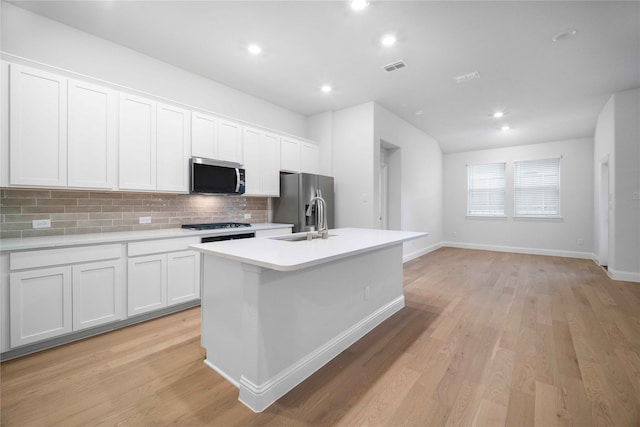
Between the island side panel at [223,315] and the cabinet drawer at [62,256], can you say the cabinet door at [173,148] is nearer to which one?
the cabinet drawer at [62,256]

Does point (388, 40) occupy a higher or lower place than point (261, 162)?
higher

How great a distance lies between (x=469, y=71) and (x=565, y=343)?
3.16m

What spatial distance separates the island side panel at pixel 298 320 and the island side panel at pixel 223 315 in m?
0.14

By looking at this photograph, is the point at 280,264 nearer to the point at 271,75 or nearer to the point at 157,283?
the point at 157,283

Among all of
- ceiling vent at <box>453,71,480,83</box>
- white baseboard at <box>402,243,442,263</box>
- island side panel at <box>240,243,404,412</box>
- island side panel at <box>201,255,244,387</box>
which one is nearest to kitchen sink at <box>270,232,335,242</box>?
island side panel at <box>240,243,404,412</box>

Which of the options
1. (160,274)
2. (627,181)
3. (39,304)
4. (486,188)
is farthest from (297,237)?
(486,188)

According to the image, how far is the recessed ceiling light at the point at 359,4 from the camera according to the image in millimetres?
2354

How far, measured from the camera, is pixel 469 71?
3.55m

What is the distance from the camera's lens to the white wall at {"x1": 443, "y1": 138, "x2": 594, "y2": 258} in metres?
6.28

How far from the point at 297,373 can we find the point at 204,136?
291 cm

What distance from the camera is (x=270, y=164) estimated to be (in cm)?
428

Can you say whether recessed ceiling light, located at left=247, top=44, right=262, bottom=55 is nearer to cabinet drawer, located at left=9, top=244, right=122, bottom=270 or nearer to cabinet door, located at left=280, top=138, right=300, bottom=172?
cabinet door, located at left=280, top=138, right=300, bottom=172

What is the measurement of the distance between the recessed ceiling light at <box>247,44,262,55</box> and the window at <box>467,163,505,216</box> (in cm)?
670

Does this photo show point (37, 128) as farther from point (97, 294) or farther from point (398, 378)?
point (398, 378)
